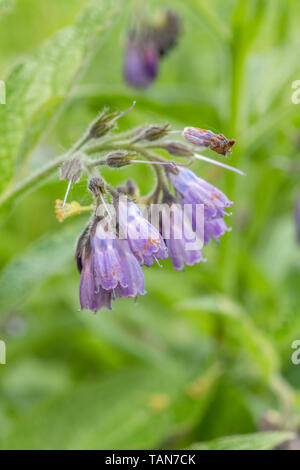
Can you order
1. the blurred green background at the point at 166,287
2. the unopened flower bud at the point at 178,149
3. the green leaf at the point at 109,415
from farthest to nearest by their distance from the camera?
the green leaf at the point at 109,415
the blurred green background at the point at 166,287
the unopened flower bud at the point at 178,149

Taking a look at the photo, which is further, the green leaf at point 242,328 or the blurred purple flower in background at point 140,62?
the blurred purple flower in background at point 140,62

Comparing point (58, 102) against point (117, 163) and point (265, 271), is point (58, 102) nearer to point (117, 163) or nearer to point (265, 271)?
point (117, 163)

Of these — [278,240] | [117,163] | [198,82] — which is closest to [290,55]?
[278,240]

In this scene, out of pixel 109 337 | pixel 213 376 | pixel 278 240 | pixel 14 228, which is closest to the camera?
pixel 213 376

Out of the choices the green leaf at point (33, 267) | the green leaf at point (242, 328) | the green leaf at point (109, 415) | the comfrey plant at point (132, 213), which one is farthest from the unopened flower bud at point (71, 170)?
the green leaf at point (109, 415)

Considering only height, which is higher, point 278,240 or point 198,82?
point 198,82

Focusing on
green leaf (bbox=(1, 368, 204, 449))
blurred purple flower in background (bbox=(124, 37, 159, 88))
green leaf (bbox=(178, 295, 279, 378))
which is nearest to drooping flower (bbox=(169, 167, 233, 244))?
green leaf (bbox=(178, 295, 279, 378))

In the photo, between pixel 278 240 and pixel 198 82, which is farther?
pixel 198 82

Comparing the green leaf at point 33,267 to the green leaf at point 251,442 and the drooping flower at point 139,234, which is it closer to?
the drooping flower at point 139,234
